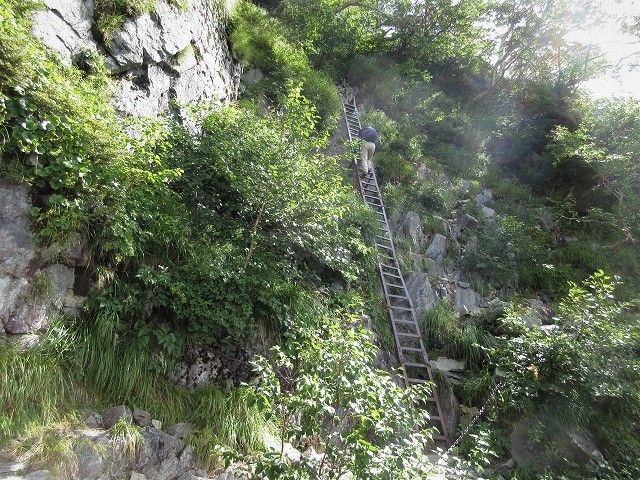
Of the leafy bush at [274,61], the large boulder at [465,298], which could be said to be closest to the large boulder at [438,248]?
the large boulder at [465,298]

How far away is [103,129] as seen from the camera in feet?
11.6

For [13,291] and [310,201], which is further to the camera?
[310,201]

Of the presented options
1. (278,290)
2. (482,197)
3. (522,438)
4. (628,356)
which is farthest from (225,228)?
(482,197)

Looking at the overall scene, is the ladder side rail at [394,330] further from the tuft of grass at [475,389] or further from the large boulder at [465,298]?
the large boulder at [465,298]

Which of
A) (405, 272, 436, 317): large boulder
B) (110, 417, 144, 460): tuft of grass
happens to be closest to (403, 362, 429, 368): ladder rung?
(405, 272, 436, 317): large boulder

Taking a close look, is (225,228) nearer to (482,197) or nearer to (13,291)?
(13,291)

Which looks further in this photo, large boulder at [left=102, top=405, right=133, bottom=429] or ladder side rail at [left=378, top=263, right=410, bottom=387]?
ladder side rail at [left=378, top=263, right=410, bottom=387]

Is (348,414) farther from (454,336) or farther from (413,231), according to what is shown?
(413,231)

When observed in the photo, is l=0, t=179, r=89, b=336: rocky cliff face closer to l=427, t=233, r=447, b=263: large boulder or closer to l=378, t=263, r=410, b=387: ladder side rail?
l=378, t=263, r=410, b=387: ladder side rail

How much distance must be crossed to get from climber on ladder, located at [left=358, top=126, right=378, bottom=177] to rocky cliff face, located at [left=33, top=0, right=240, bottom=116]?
3.34 meters

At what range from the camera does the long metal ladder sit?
580 centimetres

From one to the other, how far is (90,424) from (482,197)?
1009 centimetres

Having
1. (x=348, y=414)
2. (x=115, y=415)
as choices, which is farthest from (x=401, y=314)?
(x=115, y=415)

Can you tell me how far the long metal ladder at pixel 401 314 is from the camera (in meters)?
5.80
